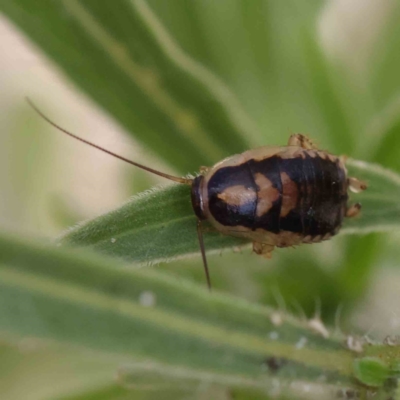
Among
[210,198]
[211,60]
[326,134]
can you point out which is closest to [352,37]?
[326,134]

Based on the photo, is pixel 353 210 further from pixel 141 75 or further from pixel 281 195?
pixel 141 75

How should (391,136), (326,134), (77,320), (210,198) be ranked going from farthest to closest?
1. (326,134)
2. (391,136)
3. (210,198)
4. (77,320)

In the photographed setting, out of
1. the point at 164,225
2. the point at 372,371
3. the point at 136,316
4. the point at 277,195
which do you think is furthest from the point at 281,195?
the point at 136,316

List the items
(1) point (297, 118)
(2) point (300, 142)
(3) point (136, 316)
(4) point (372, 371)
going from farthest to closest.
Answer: (1) point (297, 118), (2) point (300, 142), (4) point (372, 371), (3) point (136, 316)

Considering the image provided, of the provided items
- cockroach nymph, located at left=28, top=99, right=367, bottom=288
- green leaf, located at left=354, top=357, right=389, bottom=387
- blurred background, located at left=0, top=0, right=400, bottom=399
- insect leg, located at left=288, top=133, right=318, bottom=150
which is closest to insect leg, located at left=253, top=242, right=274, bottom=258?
cockroach nymph, located at left=28, top=99, right=367, bottom=288

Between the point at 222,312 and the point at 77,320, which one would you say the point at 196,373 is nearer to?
the point at 222,312

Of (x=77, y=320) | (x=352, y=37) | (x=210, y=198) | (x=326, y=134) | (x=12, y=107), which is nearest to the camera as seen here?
(x=77, y=320)

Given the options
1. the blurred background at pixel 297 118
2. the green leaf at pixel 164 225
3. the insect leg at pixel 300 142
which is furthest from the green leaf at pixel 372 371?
the insect leg at pixel 300 142
